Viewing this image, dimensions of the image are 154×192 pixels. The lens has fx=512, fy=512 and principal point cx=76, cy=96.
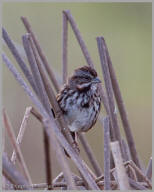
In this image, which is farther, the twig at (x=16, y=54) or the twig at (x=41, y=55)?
the twig at (x=41, y=55)

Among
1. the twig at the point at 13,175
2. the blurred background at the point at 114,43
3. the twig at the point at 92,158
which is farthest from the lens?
the blurred background at the point at 114,43

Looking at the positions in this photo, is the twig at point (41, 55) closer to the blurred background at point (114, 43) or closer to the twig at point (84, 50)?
the twig at point (84, 50)

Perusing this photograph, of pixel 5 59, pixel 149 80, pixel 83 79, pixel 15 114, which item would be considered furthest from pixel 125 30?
pixel 5 59

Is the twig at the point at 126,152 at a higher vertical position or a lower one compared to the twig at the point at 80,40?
lower

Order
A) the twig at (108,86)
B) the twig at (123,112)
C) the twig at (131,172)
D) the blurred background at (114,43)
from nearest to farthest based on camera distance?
1. the twig at (131,172)
2. the twig at (108,86)
3. the twig at (123,112)
4. the blurred background at (114,43)

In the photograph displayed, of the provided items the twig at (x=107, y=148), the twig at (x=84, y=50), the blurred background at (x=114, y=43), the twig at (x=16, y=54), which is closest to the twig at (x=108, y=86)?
the twig at (x=84, y=50)

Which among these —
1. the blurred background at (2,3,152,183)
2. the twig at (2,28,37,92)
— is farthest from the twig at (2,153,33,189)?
the blurred background at (2,3,152,183)

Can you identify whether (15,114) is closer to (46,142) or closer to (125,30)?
(125,30)
